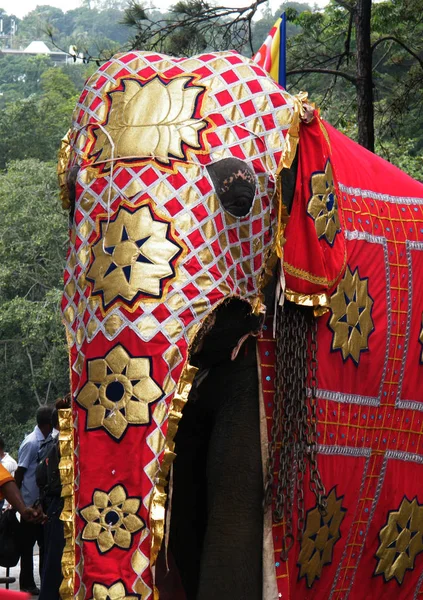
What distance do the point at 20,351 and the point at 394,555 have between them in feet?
85.9

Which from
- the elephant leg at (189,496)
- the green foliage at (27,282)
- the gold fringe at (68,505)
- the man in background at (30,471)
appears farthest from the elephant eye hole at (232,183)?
the green foliage at (27,282)

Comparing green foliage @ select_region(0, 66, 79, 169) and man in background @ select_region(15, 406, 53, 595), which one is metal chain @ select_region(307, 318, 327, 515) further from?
green foliage @ select_region(0, 66, 79, 169)

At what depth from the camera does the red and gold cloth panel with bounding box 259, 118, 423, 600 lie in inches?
200

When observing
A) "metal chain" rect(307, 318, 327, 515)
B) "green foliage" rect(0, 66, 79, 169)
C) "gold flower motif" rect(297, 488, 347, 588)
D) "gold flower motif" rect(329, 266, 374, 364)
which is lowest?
"gold flower motif" rect(297, 488, 347, 588)

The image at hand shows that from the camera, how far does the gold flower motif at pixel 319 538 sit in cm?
508

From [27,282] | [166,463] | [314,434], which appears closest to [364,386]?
[314,434]

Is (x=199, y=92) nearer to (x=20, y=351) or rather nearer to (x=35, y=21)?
(x=20, y=351)

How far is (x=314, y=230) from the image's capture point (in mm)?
4965

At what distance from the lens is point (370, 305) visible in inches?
212

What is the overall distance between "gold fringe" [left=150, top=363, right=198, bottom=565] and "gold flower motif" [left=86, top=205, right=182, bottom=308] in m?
0.31

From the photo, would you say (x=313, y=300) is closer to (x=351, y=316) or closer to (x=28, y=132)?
(x=351, y=316)

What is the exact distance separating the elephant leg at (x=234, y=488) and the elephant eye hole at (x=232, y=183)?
53cm

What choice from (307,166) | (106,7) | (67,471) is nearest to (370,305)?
(307,166)

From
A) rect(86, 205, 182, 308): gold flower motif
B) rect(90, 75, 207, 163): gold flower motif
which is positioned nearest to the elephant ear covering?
rect(90, 75, 207, 163): gold flower motif
